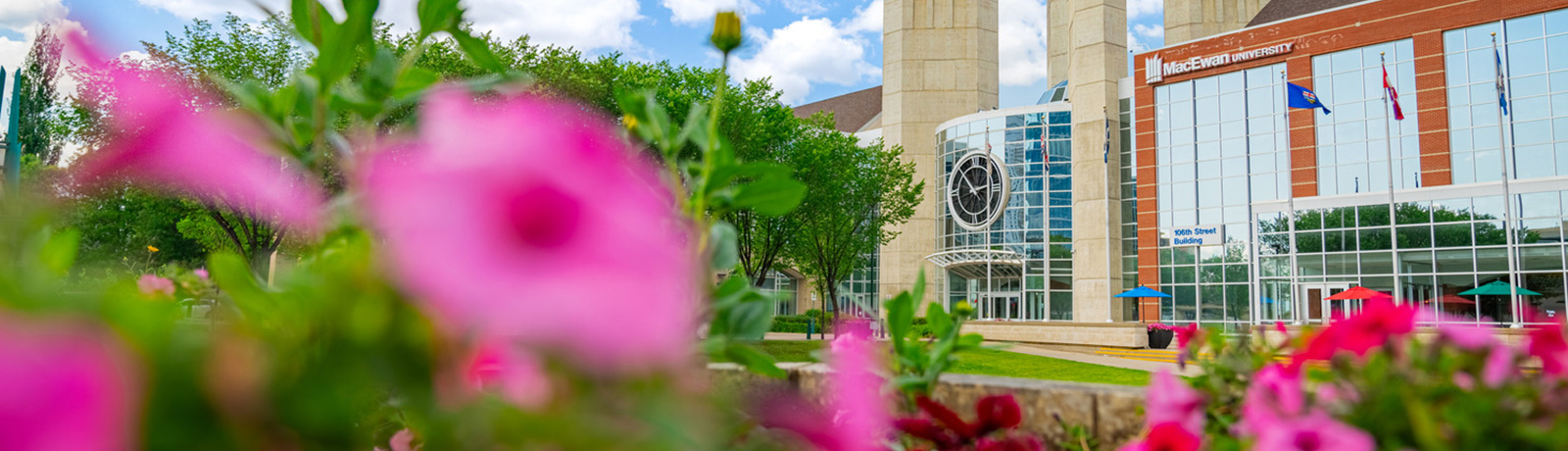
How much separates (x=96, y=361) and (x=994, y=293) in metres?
46.7

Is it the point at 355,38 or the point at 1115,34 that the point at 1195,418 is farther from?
the point at 1115,34

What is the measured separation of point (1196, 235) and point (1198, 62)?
7.50 meters

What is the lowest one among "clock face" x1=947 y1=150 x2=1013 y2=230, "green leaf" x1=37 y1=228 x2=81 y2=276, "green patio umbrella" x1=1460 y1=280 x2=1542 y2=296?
"green leaf" x1=37 y1=228 x2=81 y2=276

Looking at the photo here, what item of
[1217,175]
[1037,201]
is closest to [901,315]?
[1217,175]

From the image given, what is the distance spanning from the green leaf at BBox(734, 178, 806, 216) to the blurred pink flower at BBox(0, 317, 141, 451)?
76 centimetres

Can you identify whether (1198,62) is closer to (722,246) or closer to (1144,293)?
(1144,293)

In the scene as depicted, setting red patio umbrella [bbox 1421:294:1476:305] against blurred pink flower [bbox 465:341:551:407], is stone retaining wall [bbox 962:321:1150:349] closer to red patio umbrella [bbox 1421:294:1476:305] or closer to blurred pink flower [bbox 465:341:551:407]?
red patio umbrella [bbox 1421:294:1476:305]

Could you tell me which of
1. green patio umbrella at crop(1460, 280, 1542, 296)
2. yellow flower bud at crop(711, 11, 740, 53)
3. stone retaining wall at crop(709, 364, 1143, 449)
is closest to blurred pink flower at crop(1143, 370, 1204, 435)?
stone retaining wall at crop(709, 364, 1143, 449)

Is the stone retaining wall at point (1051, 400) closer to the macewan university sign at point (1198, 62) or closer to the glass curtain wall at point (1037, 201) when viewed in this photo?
the macewan university sign at point (1198, 62)

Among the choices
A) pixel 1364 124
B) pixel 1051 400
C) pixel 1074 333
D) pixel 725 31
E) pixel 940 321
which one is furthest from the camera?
pixel 1364 124

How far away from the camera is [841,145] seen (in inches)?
1102

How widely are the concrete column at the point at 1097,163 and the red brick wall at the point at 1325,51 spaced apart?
1527 millimetres

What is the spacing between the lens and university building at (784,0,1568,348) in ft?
97.3

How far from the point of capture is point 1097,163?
4056 centimetres
